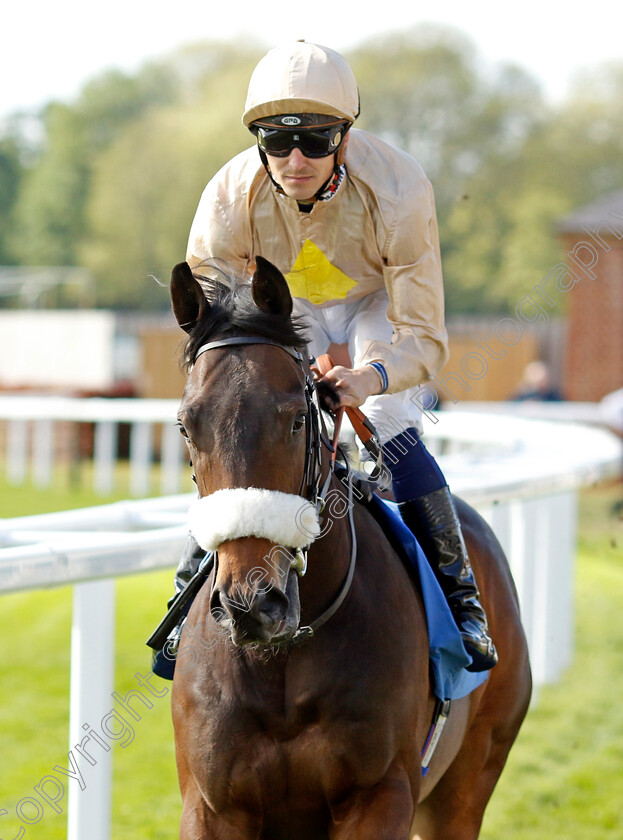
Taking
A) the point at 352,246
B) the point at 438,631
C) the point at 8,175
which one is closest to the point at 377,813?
the point at 438,631

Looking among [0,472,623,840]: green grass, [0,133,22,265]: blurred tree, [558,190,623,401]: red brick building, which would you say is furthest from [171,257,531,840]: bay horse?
[0,133,22,265]: blurred tree

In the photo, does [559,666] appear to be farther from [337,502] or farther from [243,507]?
[243,507]

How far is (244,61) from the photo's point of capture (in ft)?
159

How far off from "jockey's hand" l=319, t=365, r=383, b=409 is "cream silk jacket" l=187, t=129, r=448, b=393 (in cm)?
25

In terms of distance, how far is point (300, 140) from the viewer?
2.77 meters

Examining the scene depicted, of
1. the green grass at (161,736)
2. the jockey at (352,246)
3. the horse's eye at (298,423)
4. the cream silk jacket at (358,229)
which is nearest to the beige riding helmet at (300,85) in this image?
the jockey at (352,246)

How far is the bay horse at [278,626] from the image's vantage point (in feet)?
7.41

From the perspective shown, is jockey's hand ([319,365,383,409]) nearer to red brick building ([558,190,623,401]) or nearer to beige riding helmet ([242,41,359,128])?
beige riding helmet ([242,41,359,128])

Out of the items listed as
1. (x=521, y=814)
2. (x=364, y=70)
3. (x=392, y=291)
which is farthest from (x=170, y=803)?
(x=364, y=70)

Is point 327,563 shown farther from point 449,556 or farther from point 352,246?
A: point 352,246

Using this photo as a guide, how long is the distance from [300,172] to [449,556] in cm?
114

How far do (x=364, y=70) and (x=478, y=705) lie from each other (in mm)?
42061

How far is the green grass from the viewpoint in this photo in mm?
4504

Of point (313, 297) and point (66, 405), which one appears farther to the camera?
point (66, 405)
